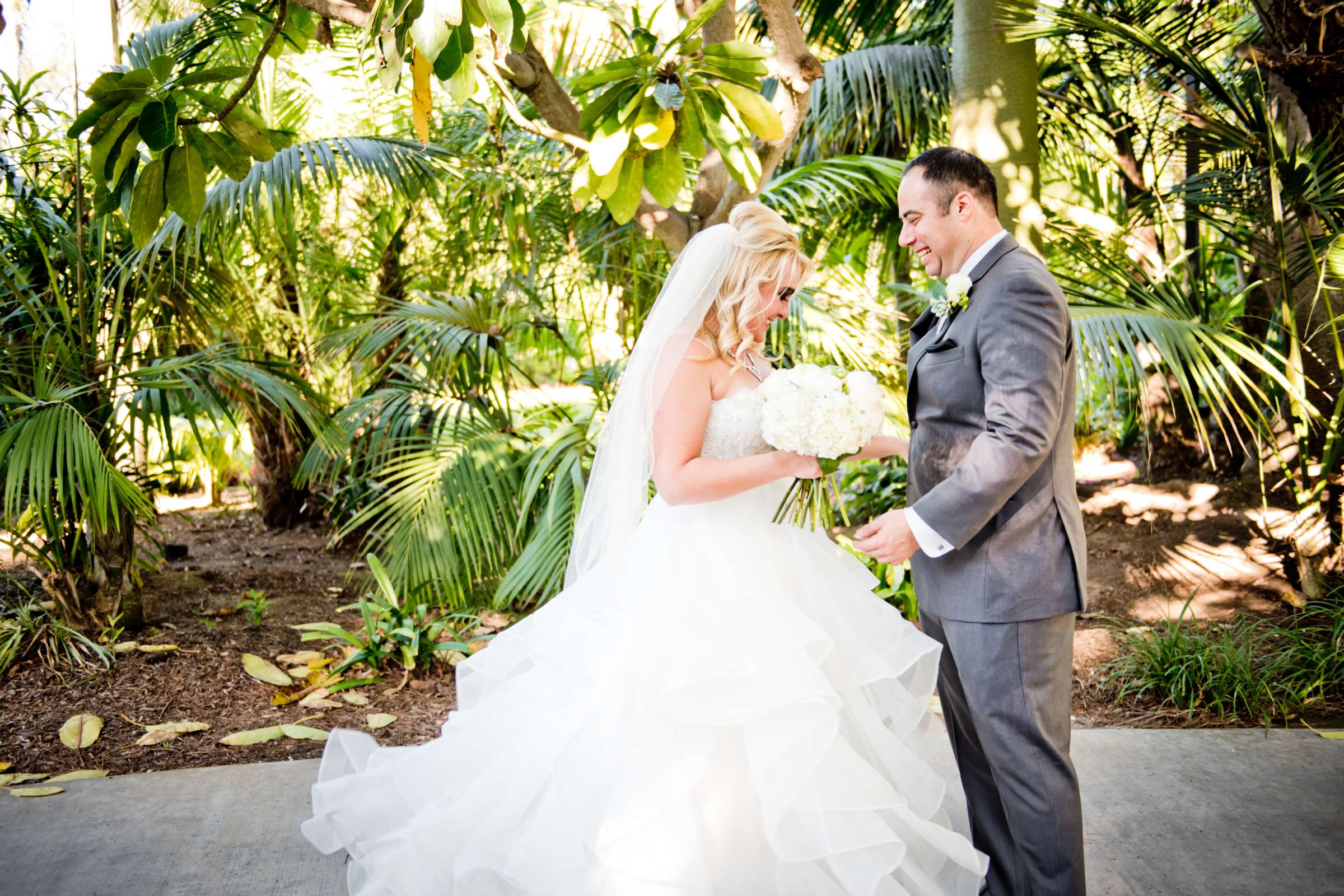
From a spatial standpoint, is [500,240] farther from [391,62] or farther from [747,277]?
[391,62]

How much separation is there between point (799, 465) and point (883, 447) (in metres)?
0.43

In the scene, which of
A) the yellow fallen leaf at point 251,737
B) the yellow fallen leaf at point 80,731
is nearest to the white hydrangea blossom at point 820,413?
the yellow fallen leaf at point 251,737

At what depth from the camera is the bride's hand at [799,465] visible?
8.54 ft

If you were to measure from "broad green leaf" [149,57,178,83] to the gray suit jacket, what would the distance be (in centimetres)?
202

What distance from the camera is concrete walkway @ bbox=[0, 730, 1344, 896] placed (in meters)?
2.78

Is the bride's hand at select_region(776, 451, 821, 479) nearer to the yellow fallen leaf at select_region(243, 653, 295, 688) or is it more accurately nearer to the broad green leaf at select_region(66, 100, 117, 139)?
the broad green leaf at select_region(66, 100, 117, 139)

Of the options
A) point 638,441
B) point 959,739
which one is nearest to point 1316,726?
point 959,739

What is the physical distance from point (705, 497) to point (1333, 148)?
3.85 meters

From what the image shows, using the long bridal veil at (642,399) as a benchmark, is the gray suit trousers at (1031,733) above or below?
below

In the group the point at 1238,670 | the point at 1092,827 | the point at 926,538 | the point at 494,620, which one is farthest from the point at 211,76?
the point at 1238,670

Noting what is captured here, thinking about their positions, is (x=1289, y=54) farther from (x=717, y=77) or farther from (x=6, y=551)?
(x=6, y=551)

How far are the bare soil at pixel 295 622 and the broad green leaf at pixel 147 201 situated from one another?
82.0 inches

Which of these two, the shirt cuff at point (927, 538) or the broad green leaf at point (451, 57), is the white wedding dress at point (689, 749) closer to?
the shirt cuff at point (927, 538)

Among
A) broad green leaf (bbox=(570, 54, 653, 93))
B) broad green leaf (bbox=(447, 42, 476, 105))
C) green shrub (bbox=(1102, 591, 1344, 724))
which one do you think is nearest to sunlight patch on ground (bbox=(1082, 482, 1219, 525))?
green shrub (bbox=(1102, 591, 1344, 724))
